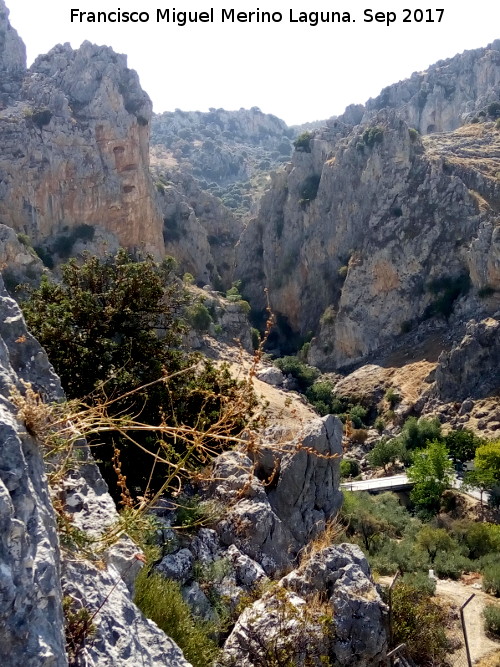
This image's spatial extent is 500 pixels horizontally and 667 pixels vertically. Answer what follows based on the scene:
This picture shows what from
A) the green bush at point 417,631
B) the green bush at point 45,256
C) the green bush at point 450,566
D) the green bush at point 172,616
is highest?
the green bush at point 172,616

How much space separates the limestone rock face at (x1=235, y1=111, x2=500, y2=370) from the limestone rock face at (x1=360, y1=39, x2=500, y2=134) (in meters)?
30.1

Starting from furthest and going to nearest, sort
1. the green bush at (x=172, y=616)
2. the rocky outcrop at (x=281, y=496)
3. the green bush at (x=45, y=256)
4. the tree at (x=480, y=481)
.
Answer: the green bush at (x=45, y=256) < the tree at (x=480, y=481) < the rocky outcrop at (x=281, y=496) < the green bush at (x=172, y=616)

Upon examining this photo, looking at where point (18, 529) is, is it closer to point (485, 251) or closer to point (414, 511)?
point (414, 511)

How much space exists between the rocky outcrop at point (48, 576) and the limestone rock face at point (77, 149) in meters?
37.7

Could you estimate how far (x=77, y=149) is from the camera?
134ft

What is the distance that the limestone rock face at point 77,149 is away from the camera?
38.5 metres

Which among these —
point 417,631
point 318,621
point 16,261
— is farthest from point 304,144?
point 318,621

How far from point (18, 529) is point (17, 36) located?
58.2 meters

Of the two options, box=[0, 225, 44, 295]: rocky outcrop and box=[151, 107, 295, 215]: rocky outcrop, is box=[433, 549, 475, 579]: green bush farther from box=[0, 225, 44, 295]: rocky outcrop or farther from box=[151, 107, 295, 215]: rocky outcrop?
box=[151, 107, 295, 215]: rocky outcrop

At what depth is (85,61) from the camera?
146 feet

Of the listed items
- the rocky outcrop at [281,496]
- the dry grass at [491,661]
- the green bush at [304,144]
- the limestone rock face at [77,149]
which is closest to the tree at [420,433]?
the dry grass at [491,661]

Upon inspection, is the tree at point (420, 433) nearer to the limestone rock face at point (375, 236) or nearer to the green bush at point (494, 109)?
the limestone rock face at point (375, 236)

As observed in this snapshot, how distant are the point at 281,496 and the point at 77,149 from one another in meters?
38.0

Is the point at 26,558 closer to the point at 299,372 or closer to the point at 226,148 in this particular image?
the point at 299,372
